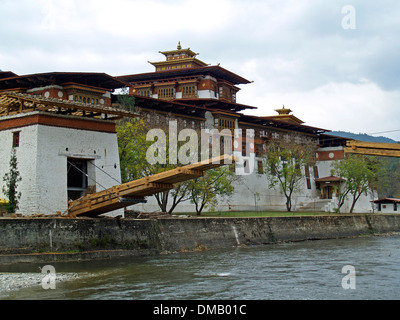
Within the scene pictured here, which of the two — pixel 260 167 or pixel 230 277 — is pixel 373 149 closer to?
pixel 230 277

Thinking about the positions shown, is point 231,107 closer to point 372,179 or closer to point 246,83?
point 246,83

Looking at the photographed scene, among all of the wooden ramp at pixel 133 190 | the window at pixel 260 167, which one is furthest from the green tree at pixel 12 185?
the window at pixel 260 167

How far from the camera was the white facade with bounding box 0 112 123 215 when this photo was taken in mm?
24844

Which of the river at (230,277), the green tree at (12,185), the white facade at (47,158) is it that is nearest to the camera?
the river at (230,277)

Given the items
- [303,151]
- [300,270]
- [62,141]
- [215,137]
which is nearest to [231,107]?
[215,137]

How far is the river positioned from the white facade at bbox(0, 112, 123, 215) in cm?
420

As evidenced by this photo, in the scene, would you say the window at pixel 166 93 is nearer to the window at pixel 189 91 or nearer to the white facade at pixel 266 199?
the window at pixel 189 91

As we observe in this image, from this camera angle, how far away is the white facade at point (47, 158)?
24844 mm

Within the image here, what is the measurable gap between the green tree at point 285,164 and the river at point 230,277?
27028 millimetres

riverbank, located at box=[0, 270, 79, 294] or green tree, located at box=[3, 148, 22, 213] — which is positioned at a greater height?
green tree, located at box=[3, 148, 22, 213]

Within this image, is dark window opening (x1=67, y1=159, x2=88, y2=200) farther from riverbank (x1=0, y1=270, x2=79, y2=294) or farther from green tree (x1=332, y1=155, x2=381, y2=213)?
green tree (x1=332, y1=155, x2=381, y2=213)

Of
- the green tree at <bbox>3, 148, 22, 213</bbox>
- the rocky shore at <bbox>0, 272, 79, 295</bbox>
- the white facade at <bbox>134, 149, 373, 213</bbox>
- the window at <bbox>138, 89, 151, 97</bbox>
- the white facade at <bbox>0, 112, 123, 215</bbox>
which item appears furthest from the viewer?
the window at <bbox>138, 89, 151, 97</bbox>

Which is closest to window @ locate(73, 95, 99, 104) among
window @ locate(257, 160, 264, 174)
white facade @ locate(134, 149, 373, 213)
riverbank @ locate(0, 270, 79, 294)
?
white facade @ locate(134, 149, 373, 213)
